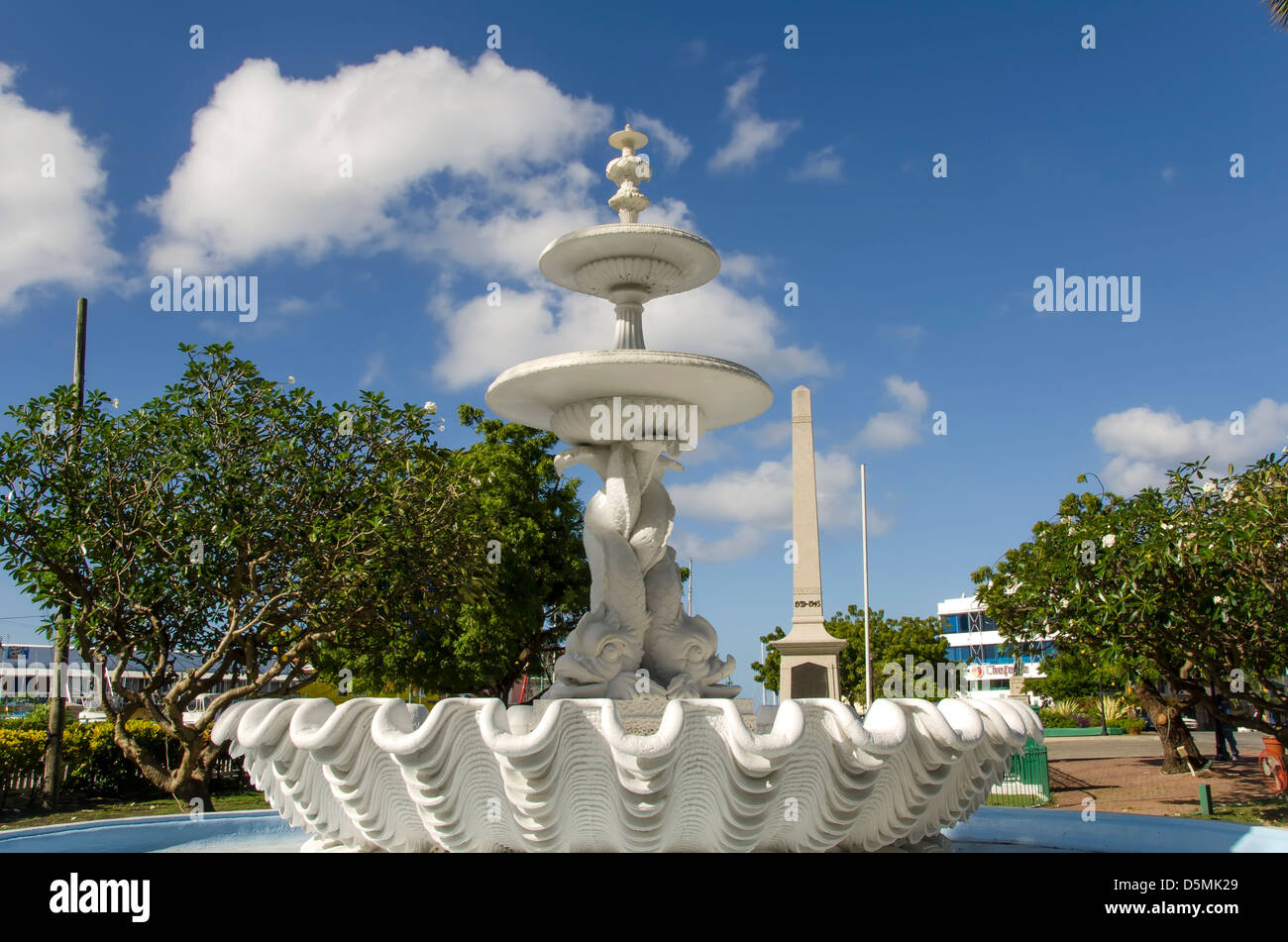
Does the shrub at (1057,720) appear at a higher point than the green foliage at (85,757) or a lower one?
lower

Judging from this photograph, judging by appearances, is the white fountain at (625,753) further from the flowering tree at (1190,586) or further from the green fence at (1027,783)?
the green fence at (1027,783)

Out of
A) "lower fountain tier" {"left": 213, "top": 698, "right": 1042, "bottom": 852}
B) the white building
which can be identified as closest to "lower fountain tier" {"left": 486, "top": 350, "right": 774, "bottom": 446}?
"lower fountain tier" {"left": 213, "top": 698, "right": 1042, "bottom": 852}

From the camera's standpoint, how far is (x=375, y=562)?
1284cm

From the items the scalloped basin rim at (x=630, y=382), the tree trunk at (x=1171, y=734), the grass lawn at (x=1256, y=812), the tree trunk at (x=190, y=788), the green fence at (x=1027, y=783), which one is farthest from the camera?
the tree trunk at (x=1171, y=734)

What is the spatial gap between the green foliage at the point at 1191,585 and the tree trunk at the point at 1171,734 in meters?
2.81

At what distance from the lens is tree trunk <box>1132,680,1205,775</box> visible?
16719mm

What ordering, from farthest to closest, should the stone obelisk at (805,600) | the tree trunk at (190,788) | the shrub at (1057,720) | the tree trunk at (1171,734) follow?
the shrub at (1057,720), the stone obelisk at (805,600), the tree trunk at (1171,734), the tree trunk at (190,788)

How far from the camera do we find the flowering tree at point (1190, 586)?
11.1 m

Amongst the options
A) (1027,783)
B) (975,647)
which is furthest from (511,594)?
(975,647)

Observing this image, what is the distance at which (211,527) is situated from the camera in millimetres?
12508

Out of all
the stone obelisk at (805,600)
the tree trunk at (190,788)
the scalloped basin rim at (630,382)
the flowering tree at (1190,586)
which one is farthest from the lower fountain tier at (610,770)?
the stone obelisk at (805,600)
